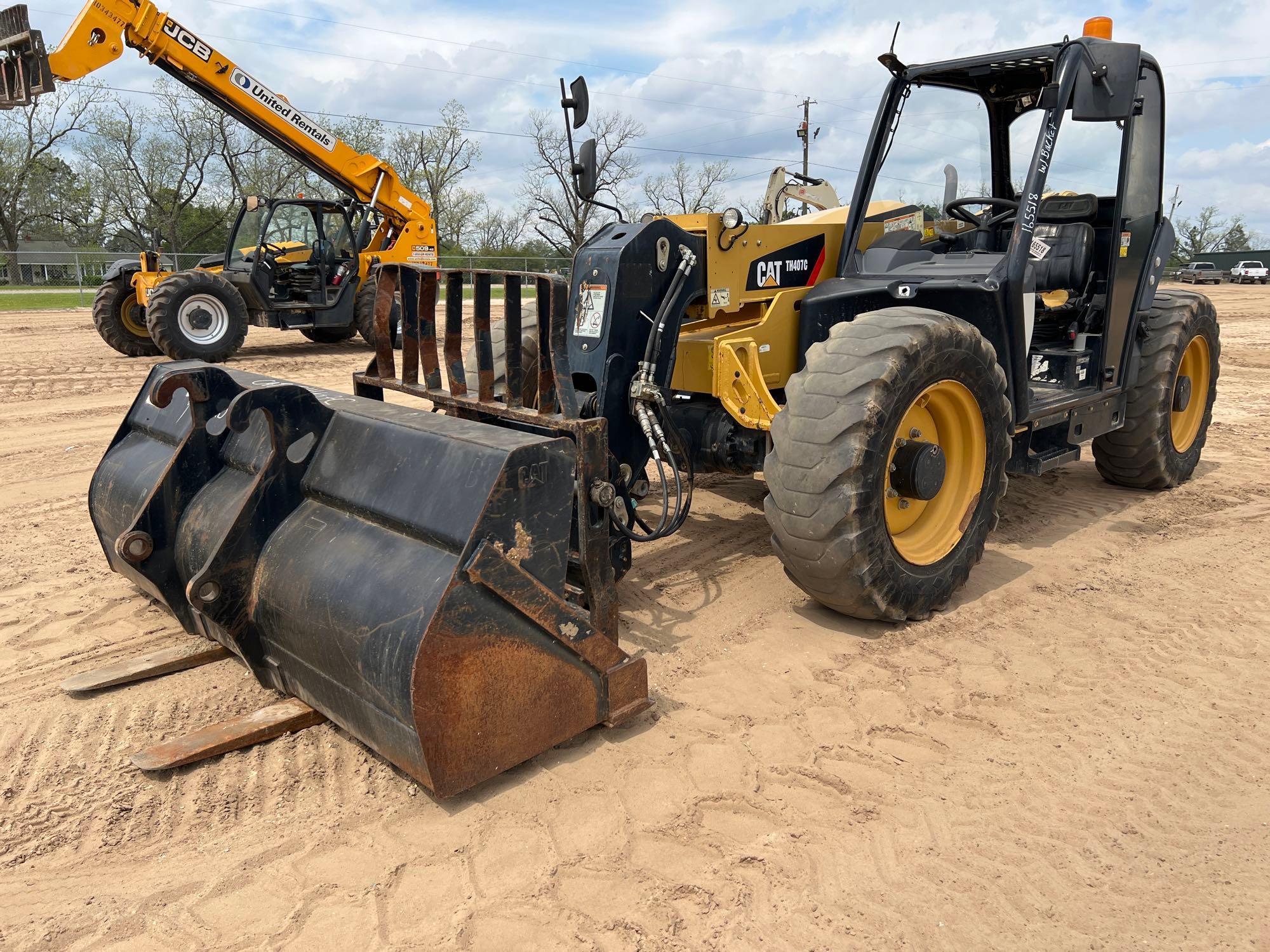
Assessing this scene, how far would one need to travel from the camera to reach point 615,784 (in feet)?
9.68

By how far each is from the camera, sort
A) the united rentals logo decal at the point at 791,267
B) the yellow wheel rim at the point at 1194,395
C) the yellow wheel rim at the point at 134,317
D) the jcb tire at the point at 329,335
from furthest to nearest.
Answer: the jcb tire at the point at 329,335
the yellow wheel rim at the point at 134,317
the yellow wheel rim at the point at 1194,395
the united rentals logo decal at the point at 791,267

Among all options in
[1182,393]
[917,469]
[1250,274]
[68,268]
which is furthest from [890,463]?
[1250,274]

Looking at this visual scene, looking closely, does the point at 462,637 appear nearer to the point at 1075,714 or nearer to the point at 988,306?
the point at 1075,714

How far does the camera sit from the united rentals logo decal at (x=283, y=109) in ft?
39.5

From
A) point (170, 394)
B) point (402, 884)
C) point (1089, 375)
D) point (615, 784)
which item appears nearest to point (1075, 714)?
point (615, 784)

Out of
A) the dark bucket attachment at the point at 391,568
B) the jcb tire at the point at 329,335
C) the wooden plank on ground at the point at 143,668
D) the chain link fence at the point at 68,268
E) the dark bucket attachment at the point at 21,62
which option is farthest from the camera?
the chain link fence at the point at 68,268

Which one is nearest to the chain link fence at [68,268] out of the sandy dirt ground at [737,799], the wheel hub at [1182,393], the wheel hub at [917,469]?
the wheel hub at [1182,393]

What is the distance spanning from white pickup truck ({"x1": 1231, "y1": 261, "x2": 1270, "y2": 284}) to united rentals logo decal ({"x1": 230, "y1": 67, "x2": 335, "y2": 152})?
45.4 meters

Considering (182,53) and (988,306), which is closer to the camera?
(988,306)

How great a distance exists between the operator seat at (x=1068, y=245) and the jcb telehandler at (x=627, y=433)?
0.05ft

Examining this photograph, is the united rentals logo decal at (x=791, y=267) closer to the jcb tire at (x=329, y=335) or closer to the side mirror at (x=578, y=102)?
the side mirror at (x=578, y=102)

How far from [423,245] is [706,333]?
11094mm

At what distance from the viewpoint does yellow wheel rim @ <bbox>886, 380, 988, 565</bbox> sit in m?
4.29

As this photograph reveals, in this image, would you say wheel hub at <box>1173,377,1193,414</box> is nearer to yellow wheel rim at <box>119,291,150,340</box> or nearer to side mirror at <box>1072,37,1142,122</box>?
side mirror at <box>1072,37,1142,122</box>
